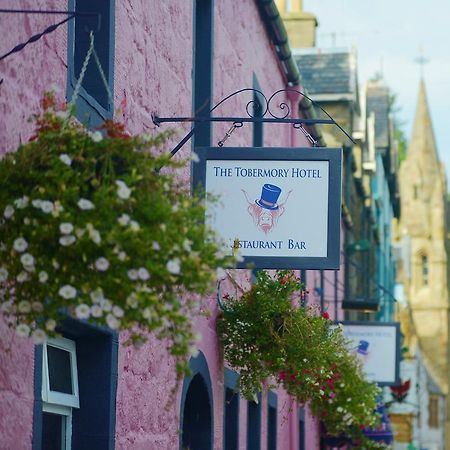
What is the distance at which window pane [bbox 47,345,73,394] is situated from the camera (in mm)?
8797

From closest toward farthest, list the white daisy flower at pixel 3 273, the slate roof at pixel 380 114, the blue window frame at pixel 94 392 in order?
the white daisy flower at pixel 3 273
the blue window frame at pixel 94 392
the slate roof at pixel 380 114

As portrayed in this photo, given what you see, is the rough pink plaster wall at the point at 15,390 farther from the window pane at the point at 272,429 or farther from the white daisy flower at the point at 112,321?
the window pane at the point at 272,429

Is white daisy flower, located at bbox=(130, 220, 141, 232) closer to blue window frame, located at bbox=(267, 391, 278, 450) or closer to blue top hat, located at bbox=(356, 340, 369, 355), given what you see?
blue window frame, located at bbox=(267, 391, 278, 450)

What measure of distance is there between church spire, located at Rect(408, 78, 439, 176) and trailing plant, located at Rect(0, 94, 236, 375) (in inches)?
4336

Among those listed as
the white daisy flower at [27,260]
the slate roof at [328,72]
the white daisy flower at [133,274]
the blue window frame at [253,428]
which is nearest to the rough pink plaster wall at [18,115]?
the white daisy flower at [27,260]

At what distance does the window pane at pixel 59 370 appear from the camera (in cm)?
880

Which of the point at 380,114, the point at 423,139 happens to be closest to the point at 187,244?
the point at 380,114

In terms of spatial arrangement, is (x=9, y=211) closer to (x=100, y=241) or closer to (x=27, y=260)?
(x=27, y=260)

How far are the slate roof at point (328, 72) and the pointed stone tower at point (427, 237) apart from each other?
83413 millimetres

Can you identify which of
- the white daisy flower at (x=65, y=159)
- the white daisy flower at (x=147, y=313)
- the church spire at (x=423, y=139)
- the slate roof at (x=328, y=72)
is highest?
the church spire at (x=423, y=139)

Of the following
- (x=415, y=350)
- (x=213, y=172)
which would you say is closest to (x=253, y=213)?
(x=213, y=172)

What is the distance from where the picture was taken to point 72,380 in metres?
9.23

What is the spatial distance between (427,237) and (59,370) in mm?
112746

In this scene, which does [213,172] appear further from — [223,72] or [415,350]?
[415,350]
